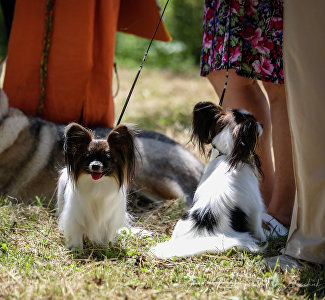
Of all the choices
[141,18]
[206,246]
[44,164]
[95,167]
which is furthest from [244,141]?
[141,18]

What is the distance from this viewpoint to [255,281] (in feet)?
9.47

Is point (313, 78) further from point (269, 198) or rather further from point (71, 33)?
point (71, 33)

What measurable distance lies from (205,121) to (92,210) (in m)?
0.99

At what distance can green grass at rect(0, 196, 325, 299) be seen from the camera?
2.65m

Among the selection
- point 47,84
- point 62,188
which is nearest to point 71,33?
point 47,84

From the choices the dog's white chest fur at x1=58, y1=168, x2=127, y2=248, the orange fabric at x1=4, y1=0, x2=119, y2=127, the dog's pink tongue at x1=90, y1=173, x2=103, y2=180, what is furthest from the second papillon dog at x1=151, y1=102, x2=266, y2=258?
the orange fabric at x1=4, y1=0, x2=119, y2=127

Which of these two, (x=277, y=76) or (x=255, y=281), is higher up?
(x=277, y=76)

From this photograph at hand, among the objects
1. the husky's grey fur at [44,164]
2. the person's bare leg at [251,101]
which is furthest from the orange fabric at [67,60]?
the person's bare leg at [251,101]

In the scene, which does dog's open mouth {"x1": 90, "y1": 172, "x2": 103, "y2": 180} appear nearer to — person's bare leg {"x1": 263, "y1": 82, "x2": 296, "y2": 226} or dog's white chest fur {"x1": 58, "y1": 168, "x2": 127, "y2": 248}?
dog's white chest fur {"x1": 58, "y1": 168, "x2": 127, "y2": 248}

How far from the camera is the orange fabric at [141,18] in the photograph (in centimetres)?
516

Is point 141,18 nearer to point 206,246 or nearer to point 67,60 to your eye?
point 67,60

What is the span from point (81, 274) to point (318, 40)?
1.90 meters

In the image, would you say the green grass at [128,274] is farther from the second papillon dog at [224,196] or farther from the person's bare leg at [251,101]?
the person's bare leg at [251,101]

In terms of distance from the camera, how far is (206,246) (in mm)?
3227
